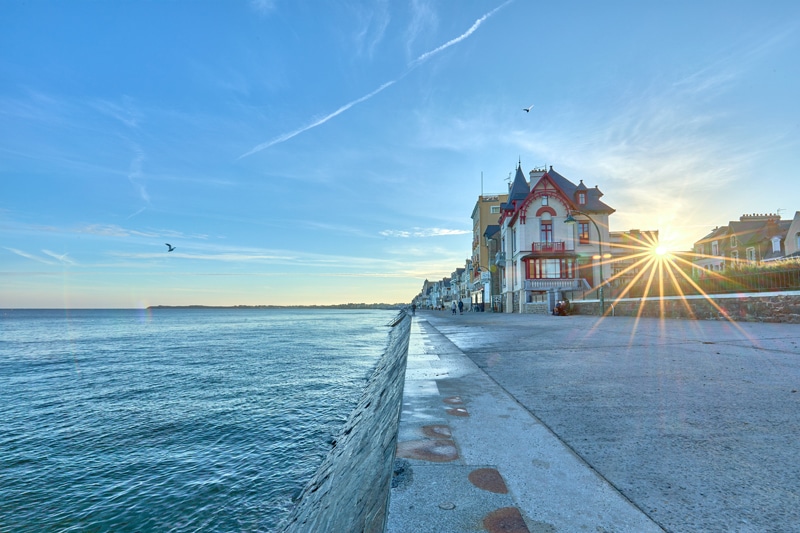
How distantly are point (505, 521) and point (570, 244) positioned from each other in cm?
3979

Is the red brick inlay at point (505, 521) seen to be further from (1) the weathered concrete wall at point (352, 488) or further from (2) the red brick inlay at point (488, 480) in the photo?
(1) the weathered concrete wall at point (352, 488)

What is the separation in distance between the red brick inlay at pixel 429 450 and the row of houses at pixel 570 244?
99.2ft

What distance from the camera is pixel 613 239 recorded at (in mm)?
46719

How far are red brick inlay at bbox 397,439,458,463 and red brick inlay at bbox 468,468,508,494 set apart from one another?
0.85 feet

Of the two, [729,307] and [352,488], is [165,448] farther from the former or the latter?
[729,307]

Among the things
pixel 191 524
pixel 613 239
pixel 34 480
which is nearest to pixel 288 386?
pixel 34 480

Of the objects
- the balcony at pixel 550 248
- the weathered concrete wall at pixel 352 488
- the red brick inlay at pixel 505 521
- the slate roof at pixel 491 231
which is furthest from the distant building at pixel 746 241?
the red brick inlay at pixel 505 521

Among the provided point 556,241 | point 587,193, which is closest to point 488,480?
point 556,241

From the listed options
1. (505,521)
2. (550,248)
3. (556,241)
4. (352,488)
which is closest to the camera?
(505,521)

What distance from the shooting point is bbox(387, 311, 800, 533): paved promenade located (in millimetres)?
1908

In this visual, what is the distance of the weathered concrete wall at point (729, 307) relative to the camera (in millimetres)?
12328

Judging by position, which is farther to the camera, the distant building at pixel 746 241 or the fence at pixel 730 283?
the distant building at pixel 746 241

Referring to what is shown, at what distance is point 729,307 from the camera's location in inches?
579

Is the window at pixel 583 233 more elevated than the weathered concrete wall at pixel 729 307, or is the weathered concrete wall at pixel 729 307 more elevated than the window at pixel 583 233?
the window at pixel 583 233
